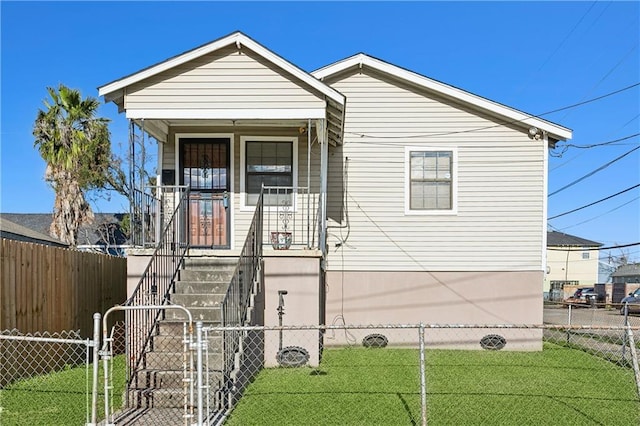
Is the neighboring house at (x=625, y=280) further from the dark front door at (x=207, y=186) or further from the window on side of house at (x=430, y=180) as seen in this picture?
the dark front door at (x=207, y=186)

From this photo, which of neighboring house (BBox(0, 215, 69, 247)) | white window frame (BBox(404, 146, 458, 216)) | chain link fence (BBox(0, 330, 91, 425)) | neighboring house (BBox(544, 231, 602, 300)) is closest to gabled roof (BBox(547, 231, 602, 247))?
neighboring house (BBox(544, 231, 602, 300))

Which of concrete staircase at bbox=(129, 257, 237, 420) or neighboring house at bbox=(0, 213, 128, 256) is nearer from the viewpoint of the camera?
concrete staircase at bbox=(129, 257, 237, 420)

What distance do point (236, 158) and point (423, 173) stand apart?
12.4 feet

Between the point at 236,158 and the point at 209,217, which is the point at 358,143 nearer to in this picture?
the point at 236,158

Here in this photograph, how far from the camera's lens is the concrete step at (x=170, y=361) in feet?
20.8

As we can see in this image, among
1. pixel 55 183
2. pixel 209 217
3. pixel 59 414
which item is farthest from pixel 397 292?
pixel 55 183

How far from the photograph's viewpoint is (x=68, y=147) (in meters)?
20.4

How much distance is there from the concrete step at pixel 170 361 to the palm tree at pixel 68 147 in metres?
16.4

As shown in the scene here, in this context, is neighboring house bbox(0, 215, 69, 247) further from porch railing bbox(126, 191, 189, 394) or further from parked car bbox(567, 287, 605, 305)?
parked car bbox(567, 287, 605, 305)

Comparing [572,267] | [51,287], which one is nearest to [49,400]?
[51,287]

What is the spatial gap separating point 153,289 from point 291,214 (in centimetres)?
326

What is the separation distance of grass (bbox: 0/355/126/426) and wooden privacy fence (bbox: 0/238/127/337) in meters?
0.79

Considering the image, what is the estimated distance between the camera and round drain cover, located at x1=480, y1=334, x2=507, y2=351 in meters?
10.2

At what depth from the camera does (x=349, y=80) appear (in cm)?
1046
